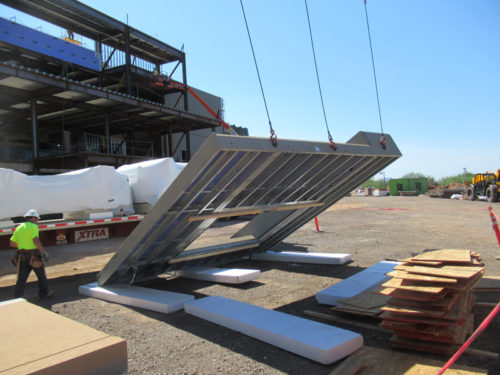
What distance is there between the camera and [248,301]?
5.98 metres

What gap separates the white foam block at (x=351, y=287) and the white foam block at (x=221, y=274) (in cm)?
172

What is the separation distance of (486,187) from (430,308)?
100 feet

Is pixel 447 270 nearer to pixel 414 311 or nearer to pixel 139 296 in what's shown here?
pixel 414 311

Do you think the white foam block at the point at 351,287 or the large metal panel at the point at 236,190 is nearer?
the large metal panel at the point at 236,190

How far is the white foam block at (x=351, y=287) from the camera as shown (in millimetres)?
5449

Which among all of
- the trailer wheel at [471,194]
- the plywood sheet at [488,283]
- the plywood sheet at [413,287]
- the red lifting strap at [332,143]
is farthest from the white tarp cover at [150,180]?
the trailer wheel at [471,194]

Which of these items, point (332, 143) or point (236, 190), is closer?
point (332, 143)

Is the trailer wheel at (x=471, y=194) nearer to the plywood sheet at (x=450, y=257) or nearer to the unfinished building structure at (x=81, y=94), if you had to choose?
A: the unfinished building structure at (x=81, y=94)

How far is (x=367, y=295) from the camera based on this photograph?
525 centimetres

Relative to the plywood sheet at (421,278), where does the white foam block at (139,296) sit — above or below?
below

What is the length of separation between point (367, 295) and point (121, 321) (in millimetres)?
3652

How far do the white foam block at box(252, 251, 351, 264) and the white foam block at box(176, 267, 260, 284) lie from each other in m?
1.90

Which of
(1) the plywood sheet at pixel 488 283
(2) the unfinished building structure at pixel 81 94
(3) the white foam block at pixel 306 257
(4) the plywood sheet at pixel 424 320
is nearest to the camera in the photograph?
(4) the plywood sheet at pixel 424 320

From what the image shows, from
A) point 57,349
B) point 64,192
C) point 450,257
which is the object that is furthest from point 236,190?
point 64,192
